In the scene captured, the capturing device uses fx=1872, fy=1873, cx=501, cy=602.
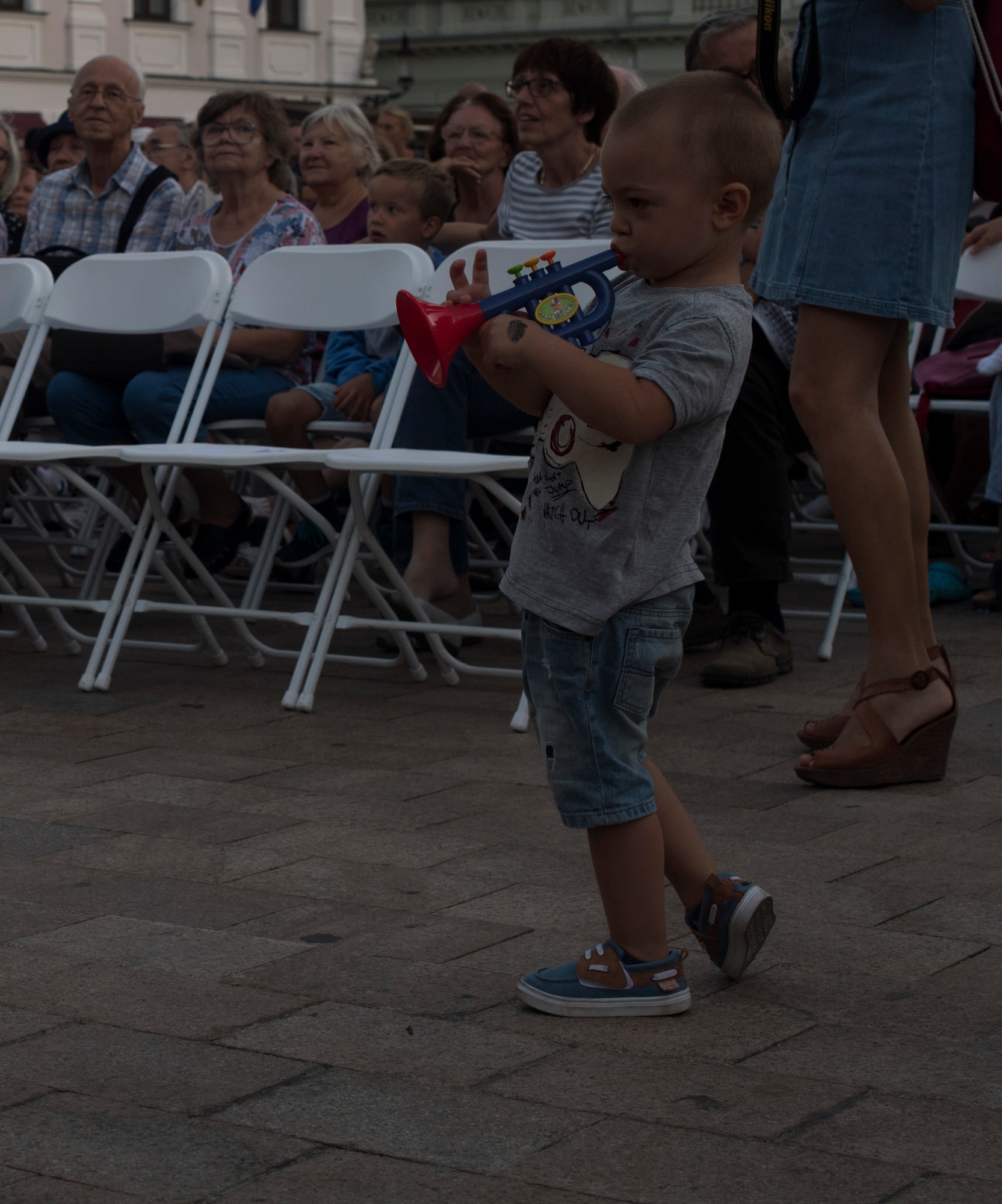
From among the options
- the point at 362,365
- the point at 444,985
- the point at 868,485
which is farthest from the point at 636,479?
the point at 362,365

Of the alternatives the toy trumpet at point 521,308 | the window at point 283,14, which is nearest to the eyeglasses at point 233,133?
the toy trumpet at point 521,308

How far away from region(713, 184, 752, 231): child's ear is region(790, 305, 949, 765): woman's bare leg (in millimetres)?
1205

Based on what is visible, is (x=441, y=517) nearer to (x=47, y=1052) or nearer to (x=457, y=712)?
(x=457, y=712)

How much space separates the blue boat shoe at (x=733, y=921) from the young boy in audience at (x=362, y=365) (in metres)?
3.10

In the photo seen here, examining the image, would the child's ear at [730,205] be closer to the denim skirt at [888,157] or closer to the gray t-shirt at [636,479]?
the gray t-shirt at [636,479]

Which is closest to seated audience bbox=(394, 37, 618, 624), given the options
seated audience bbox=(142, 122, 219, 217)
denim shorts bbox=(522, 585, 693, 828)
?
denim shorts bbox=(522, 585, 693, 828)

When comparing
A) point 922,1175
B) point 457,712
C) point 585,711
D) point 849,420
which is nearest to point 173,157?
point 457,712

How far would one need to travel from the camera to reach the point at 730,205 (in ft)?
8.07

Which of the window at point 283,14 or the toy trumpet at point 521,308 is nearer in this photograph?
the toy trumpet at point 521,308

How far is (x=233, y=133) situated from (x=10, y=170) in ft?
5.28

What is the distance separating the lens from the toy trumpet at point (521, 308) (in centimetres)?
241

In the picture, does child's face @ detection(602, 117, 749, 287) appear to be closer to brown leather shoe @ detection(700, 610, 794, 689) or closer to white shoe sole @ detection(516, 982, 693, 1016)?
white shoe sole @ detection(516, 982, 693, 1016)

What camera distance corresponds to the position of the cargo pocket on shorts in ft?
8.13

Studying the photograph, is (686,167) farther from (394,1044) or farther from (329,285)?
(329,285)
